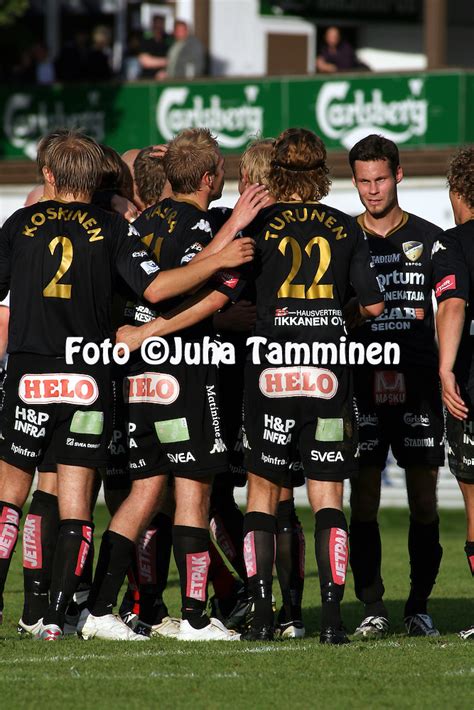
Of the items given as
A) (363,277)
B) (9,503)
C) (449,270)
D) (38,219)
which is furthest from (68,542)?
(449,270)

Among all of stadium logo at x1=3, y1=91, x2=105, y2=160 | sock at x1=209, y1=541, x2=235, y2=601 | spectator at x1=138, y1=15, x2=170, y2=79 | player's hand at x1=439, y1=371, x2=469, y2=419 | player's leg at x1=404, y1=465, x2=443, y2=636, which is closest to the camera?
player's hand at x1=439, y1=371, x2=469, y2=419

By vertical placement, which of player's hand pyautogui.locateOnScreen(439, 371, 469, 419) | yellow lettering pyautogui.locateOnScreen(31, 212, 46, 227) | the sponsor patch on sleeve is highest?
yellow lettering pyautogui.locateOnScreen(31, 212, 46, 227)

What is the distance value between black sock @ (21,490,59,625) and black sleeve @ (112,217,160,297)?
3.96 ft

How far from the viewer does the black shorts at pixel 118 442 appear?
660cm

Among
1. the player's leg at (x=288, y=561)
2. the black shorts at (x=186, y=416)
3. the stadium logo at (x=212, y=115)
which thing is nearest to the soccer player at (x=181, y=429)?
the black shorts at (x=186, y=416)

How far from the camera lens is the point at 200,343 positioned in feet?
21.2

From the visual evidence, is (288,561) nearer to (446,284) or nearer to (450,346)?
(450,346)

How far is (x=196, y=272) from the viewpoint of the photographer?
6180mm

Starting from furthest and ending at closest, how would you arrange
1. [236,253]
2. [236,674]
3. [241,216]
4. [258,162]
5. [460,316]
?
[258,162] → [460,316] → [241,216] → [236,253] → [236,674]

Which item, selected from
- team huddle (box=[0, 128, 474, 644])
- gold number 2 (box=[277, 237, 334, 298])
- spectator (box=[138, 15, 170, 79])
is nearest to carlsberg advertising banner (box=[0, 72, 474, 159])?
spectator (box=[138, 15, 170, 79])

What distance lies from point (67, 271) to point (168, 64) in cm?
1501

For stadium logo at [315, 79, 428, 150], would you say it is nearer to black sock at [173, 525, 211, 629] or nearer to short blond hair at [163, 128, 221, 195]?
short blond hair at [163, 128, 221, 195]

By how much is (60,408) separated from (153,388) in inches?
17.8

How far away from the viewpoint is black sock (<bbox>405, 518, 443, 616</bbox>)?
713 cm
